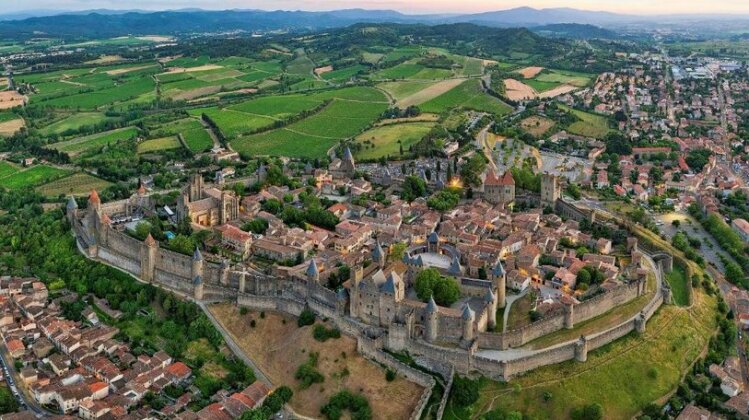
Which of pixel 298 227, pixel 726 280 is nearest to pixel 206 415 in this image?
pixel 298 227

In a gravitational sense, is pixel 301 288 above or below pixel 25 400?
above

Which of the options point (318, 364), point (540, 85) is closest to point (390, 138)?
point (540, 85)

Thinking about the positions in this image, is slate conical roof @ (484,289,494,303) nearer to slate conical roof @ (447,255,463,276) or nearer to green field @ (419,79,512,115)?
slate conical roof @ (447,255,463,276)

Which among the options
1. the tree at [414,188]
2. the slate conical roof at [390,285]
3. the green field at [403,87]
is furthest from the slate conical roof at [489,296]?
the green field at [403,87]

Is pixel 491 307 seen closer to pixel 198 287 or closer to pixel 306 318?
pixel 306 318

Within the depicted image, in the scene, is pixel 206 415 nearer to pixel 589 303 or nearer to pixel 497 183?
pixel 589 303

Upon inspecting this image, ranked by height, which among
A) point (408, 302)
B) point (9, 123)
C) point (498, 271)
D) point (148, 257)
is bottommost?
point (148, 257)

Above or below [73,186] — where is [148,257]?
above
